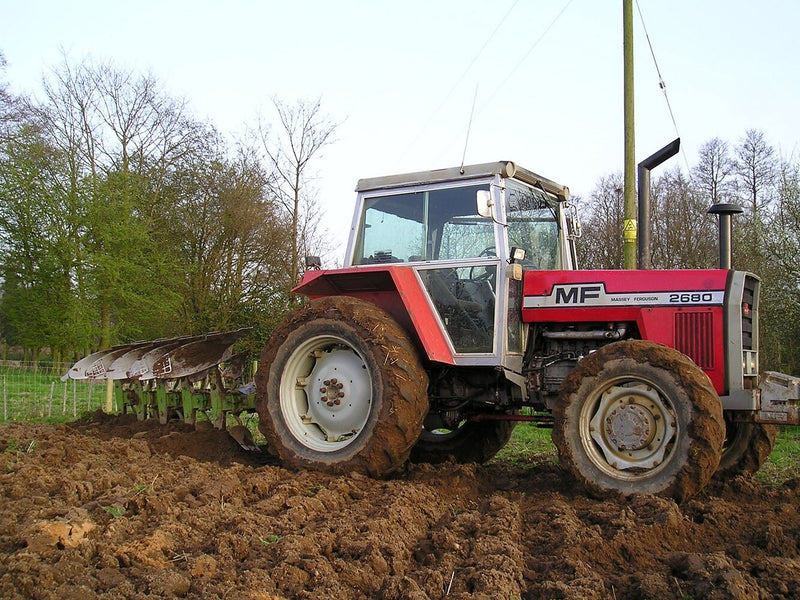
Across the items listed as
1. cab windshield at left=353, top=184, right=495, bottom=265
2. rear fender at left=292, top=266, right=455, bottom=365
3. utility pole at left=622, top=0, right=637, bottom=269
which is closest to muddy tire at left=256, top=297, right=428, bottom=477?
rear fender at left=292, top=266, right=455, bottom=365

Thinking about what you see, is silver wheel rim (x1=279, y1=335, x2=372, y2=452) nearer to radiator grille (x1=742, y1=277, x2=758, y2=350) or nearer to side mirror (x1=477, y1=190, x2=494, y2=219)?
side mirror (x1=477, y1=190, x2=494, y2=219)

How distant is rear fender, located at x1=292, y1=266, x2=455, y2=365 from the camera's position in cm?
555

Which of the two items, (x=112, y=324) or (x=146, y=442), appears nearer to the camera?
(x=146, y=442)

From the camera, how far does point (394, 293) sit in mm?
6020

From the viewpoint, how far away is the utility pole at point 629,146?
10.3 metres

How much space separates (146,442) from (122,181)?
1436 cm

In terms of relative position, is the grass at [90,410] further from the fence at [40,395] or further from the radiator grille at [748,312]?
the radiator grille at [748,312]

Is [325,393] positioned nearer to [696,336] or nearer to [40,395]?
[696,336]

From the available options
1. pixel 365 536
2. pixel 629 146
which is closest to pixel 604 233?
pixel 629 146

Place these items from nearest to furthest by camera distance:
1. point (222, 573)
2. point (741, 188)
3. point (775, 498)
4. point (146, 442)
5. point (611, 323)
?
point (222, 573) < point (775, 498) < point (611, 323) < point (146, 442) < point (741, 188)

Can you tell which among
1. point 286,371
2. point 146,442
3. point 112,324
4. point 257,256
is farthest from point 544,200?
point 112,324

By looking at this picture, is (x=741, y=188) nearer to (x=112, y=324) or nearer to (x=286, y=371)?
(x=112, y=324)

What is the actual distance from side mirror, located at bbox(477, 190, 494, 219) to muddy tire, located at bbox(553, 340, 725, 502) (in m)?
1.24

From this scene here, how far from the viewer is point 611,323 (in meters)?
5.53
